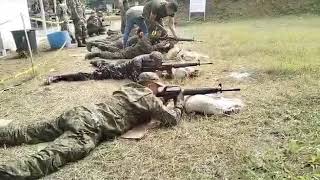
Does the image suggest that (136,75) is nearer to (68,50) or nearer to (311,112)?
(311,112)

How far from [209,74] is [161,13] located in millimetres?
2397

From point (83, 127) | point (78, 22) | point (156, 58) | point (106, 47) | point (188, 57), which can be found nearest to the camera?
point (83, 127)

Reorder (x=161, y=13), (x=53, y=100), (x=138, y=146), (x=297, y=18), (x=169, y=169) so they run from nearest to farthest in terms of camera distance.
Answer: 1. (x=169, y=169)
2. (x=138, y=146)
3. (x=53, y=100)
4. (x=161, y=13)
5. (x=297, y=18)

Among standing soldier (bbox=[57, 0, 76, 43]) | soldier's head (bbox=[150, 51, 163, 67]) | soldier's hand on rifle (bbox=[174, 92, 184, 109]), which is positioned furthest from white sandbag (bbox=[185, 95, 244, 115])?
standing soldier (bbox=[57, 0, 76, 43])

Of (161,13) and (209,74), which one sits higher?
(161,13)

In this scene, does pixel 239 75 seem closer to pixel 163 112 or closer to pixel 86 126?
pixel 163 112

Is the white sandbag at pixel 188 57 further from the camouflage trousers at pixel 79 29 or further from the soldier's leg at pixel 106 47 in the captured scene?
the camouflage trousers at pixel 79 29

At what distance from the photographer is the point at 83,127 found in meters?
3.77

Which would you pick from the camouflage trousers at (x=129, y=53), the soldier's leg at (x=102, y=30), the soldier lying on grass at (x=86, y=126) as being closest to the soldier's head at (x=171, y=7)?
the camouflage trousers at (x=129, y=53)

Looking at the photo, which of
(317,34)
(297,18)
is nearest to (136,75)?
(317,34)

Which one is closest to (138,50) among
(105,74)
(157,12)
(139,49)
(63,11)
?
(139,49)

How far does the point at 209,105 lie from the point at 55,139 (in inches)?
70.4

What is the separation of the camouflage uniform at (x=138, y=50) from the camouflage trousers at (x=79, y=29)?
112 inches

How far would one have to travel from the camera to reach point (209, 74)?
707 cm
